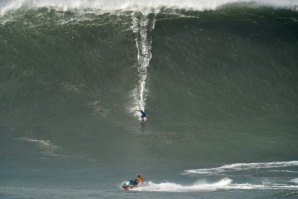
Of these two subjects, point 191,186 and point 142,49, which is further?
point 142,49

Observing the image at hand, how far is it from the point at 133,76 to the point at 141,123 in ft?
10.9

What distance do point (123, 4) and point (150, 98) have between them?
7.65 metres

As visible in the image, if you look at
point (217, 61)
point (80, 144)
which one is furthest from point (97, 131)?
point (217, 61)

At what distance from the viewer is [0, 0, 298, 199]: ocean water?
23.6 m

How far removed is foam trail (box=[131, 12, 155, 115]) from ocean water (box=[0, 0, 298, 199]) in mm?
59

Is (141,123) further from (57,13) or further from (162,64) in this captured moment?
(57,13)

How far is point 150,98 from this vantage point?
1136 inches

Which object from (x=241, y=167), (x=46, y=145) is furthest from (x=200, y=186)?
(x=46, y=145)

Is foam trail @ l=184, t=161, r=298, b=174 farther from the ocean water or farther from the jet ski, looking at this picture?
the jet ski

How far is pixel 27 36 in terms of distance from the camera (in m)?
33.1

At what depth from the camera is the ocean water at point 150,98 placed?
77.3 feet

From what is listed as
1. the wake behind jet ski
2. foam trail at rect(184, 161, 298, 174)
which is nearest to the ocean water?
foam trail at rect(184, 161, 298, 174)

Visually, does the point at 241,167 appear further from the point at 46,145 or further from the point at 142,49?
the point at 142,49

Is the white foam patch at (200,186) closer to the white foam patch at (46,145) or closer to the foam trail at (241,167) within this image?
the foam trail at (241,167)
